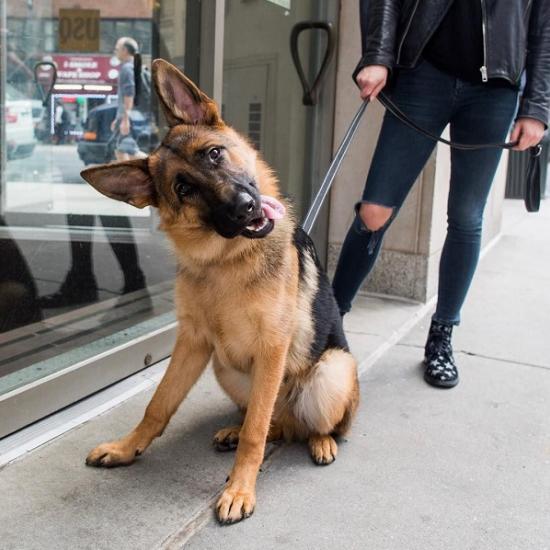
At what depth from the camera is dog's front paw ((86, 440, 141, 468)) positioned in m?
2.39

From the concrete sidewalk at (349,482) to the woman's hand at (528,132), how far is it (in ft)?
4.04

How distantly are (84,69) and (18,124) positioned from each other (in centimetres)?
55

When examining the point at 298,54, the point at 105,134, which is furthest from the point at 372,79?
the point at 105,134

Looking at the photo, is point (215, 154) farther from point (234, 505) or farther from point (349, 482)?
point (349, 482)

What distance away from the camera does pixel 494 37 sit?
2.87 meters

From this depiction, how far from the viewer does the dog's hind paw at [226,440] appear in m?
2.58

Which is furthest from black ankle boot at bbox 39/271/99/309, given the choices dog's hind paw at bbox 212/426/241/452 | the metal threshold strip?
dog's hind paw at bbox 212/426/241/452

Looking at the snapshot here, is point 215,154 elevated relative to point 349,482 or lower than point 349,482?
elevated

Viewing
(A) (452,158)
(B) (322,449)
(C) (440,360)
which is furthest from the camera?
(C) (440,360)

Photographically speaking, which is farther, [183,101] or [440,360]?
[440,360]

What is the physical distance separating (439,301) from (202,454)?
161cm

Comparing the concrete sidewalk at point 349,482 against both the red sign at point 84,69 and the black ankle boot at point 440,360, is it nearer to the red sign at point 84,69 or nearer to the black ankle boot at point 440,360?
the black ankle boot at point 440,360

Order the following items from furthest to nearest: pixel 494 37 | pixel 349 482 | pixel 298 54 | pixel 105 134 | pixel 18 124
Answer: pixel 298 54 < pixel 105 134 < pixel 18 124 < pixel 494 37 < pixel 349 482

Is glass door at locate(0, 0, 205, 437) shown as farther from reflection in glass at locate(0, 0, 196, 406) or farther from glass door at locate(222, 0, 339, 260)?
glass door at locate(222, 0, 339, 260)
